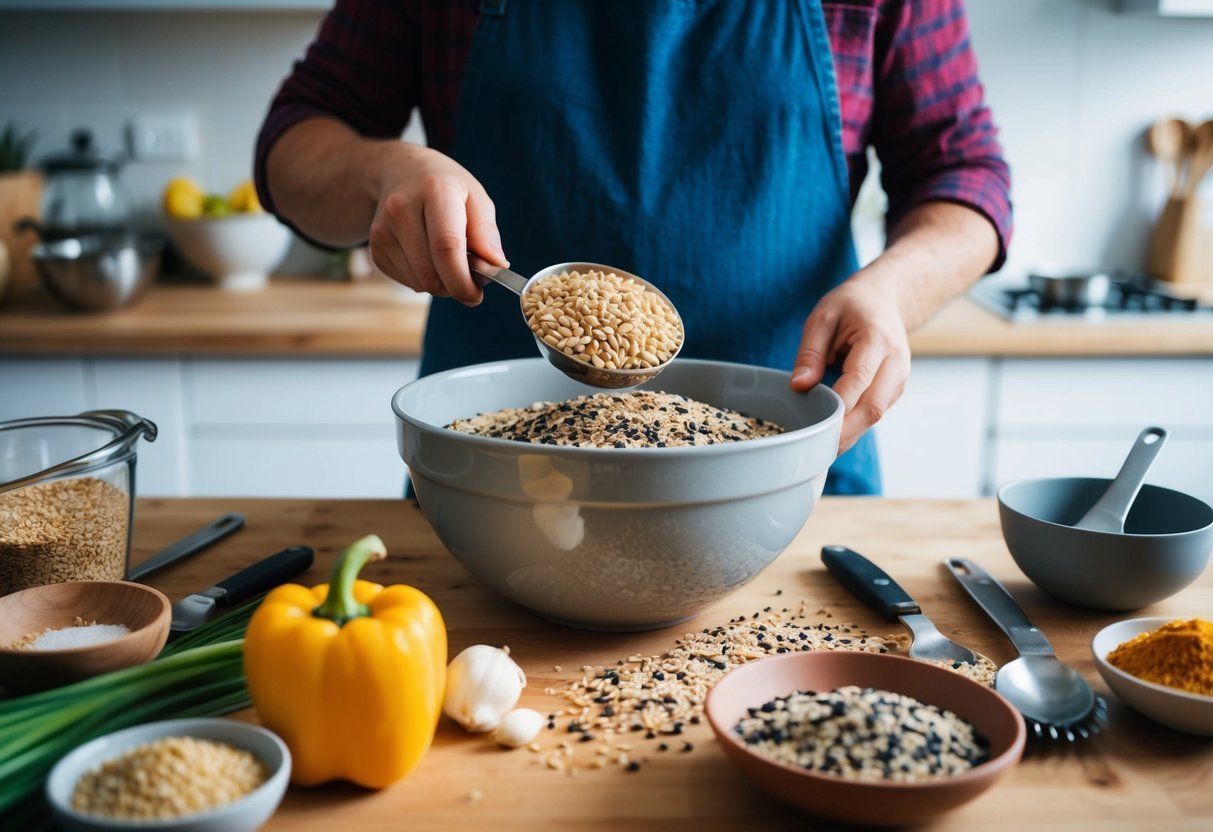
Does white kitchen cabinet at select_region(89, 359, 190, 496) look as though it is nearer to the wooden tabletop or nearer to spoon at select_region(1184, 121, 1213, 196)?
the wooden tabletop

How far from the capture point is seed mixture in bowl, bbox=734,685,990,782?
0.67m

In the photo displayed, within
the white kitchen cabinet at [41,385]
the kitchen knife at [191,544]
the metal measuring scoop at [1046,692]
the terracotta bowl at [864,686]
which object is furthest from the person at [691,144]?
the white kitchen cabinet at [41,385]

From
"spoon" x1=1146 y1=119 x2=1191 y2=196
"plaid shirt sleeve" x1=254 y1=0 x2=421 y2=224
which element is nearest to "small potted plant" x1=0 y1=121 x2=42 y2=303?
"plaid shirt sleeve" x1=254 y1=0 x2=421 y2=224

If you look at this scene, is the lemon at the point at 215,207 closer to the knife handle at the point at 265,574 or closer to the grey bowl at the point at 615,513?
the knife handle at the point at 265,574

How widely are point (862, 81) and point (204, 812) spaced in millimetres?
1220

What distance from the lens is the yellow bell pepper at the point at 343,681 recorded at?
70 centimetres

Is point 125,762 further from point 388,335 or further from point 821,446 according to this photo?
point 388,335

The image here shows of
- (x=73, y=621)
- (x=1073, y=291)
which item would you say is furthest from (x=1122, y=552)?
(x=1073, y=291)

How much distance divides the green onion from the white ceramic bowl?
2.04m

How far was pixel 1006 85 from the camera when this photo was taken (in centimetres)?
279

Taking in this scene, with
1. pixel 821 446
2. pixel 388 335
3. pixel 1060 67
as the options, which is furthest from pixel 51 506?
pixel 1060 67

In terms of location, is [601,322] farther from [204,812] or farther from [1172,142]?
[1172,142]

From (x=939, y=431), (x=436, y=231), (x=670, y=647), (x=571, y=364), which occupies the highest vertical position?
(x=436, y=231)

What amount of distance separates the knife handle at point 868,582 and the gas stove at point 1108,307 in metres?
1.43
